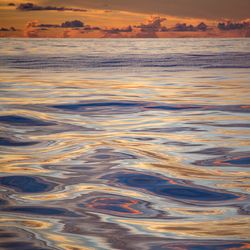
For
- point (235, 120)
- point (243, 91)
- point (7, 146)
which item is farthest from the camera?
point (243, 91)

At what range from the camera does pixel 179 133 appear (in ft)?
29.0

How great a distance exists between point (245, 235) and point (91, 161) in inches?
117

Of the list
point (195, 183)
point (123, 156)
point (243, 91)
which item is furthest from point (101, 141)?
point (243, 91)

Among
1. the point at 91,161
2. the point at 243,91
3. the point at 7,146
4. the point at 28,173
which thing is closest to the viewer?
the point at 28,173

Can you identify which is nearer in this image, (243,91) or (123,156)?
(123,156)

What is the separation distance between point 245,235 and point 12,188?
2.33 meters

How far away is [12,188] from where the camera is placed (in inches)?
218

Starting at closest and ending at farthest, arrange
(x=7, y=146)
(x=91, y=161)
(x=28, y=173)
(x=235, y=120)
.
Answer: (x=28, y=173), (x=91, y=161), (x=7, y=146), (x=235, y=120)

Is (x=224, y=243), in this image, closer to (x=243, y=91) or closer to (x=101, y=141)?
(x=101, y=141)

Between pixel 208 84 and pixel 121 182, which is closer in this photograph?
pixel 121 182

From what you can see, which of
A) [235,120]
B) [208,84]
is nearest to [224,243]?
[235,120]

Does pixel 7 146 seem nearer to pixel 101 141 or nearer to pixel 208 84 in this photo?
pixel 101 141

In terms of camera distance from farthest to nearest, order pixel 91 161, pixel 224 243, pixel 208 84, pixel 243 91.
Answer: pixel 208 84, pixel 243 91, pixel 91 161, pixel 224 243

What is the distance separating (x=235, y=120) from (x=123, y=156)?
145 inches
